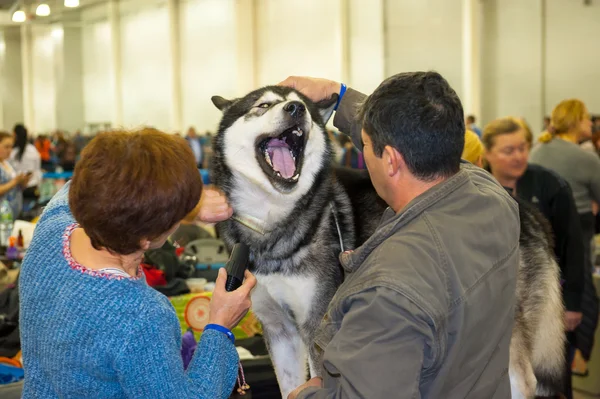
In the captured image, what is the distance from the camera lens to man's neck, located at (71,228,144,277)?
5.13 feet

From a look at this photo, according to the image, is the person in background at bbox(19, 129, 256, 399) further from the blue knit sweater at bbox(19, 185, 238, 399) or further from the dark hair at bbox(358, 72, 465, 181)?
the dark hair at bbox(358, 72, 465, 181)

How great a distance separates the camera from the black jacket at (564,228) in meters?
3.48

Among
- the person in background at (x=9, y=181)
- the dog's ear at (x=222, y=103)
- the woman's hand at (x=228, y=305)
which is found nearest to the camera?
the woman's hand at (x=228, y=305)

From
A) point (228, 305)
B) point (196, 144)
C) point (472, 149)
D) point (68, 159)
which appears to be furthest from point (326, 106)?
point (196, 144)

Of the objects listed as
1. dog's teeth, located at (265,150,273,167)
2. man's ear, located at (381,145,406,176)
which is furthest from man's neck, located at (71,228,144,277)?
dog's teeth, located at (265,150,273,167)

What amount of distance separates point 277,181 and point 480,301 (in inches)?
53.0

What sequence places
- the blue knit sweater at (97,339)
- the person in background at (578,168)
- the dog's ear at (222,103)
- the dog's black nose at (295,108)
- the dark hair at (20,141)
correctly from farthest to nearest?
the dark hair at (20,141) → the person in background at (578,168) → the dog's ear at (222,103) → the dog's black nose at (295,108) → the blue knit sweater at (97,339)

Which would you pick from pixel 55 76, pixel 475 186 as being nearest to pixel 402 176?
pixel 475 186

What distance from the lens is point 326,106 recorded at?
2734 millimetres

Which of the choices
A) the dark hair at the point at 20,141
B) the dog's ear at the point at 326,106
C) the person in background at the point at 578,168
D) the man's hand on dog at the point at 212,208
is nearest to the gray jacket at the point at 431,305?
the man's hand on dog at the point at 212,208

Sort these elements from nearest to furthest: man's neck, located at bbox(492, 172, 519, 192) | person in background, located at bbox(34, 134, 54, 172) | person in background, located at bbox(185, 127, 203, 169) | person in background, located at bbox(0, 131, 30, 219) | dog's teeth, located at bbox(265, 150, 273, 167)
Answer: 1. dog's teeth, located at bbox(265, 150, 273, 167)
2. man's neck, located at bbox(492, 172, 519, 192)
3. person in background, located at bbox(0, 131, 30, 219)
4. person in background, located at bbox(34, 134, 54, 172)
5. person in background, located at bbox(185, 127, 203, 169)

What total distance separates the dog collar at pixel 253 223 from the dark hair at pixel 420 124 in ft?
4.05

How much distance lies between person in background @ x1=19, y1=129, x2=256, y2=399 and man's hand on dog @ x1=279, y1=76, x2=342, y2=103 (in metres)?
1.24

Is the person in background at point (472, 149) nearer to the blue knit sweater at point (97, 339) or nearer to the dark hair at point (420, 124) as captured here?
the dark hair at point (420, 124)
